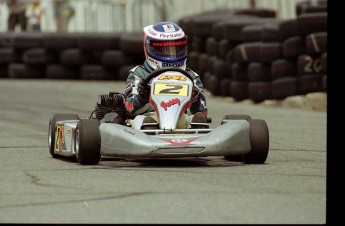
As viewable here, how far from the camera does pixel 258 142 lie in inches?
340

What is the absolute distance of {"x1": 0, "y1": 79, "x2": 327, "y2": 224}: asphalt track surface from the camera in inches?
239

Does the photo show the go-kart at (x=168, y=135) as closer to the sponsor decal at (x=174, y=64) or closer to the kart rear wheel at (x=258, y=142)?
the kart rear wheel at (x=258, y=142)

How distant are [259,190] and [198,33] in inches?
445

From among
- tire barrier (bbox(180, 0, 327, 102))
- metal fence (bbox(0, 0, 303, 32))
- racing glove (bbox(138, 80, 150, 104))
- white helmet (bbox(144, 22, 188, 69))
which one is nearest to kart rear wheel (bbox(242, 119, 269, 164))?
racing glove (bbox(138, 80, 150, 104))

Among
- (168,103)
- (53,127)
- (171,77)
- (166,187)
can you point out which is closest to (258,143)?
(168,103)

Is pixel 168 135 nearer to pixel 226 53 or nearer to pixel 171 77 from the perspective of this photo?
pixel 171 77

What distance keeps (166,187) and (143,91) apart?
1927 mm

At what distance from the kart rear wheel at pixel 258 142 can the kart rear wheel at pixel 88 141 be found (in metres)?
1.17

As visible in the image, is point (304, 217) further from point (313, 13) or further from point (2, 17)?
point (2, 17)

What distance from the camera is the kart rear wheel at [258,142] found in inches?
341

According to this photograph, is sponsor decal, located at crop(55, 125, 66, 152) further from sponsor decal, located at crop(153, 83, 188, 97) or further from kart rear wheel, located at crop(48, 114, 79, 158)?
sponsor decal, located at crop(153, 83, 188, 97)

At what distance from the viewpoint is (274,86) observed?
15.4 meters

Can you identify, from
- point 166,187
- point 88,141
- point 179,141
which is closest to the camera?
point 166,187

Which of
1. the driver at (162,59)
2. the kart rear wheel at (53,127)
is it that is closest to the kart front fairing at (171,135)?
the driver at (162,59)
